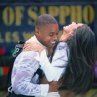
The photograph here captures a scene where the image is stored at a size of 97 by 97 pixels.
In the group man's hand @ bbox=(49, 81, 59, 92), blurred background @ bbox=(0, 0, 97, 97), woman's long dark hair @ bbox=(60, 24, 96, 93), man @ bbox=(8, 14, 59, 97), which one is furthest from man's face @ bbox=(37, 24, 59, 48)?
blurred background @ bbox=(0, 0, 97, 97)

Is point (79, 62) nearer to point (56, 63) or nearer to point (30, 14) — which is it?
point (56, 63)

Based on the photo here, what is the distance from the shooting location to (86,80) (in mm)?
2877

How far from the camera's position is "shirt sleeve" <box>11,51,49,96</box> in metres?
2.80

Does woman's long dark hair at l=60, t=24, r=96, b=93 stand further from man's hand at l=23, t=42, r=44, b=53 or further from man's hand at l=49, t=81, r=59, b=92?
man's hand at l=23, t=42, r=44, b=53

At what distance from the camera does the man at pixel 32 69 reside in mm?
2801

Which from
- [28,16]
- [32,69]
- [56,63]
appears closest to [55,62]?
[56,63]

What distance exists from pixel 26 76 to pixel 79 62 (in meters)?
0.32

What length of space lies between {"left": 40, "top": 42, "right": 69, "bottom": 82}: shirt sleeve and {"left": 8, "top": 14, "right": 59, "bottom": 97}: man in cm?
4

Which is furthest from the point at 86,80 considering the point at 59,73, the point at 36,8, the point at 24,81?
the point at 36,8

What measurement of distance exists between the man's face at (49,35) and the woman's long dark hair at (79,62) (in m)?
0.11

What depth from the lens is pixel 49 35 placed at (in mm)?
2910

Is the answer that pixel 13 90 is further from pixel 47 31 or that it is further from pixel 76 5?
pixel 76 5

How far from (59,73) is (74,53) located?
0.15 metres

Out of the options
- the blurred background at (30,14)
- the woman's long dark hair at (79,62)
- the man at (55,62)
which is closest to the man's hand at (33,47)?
the man at (55,62)
